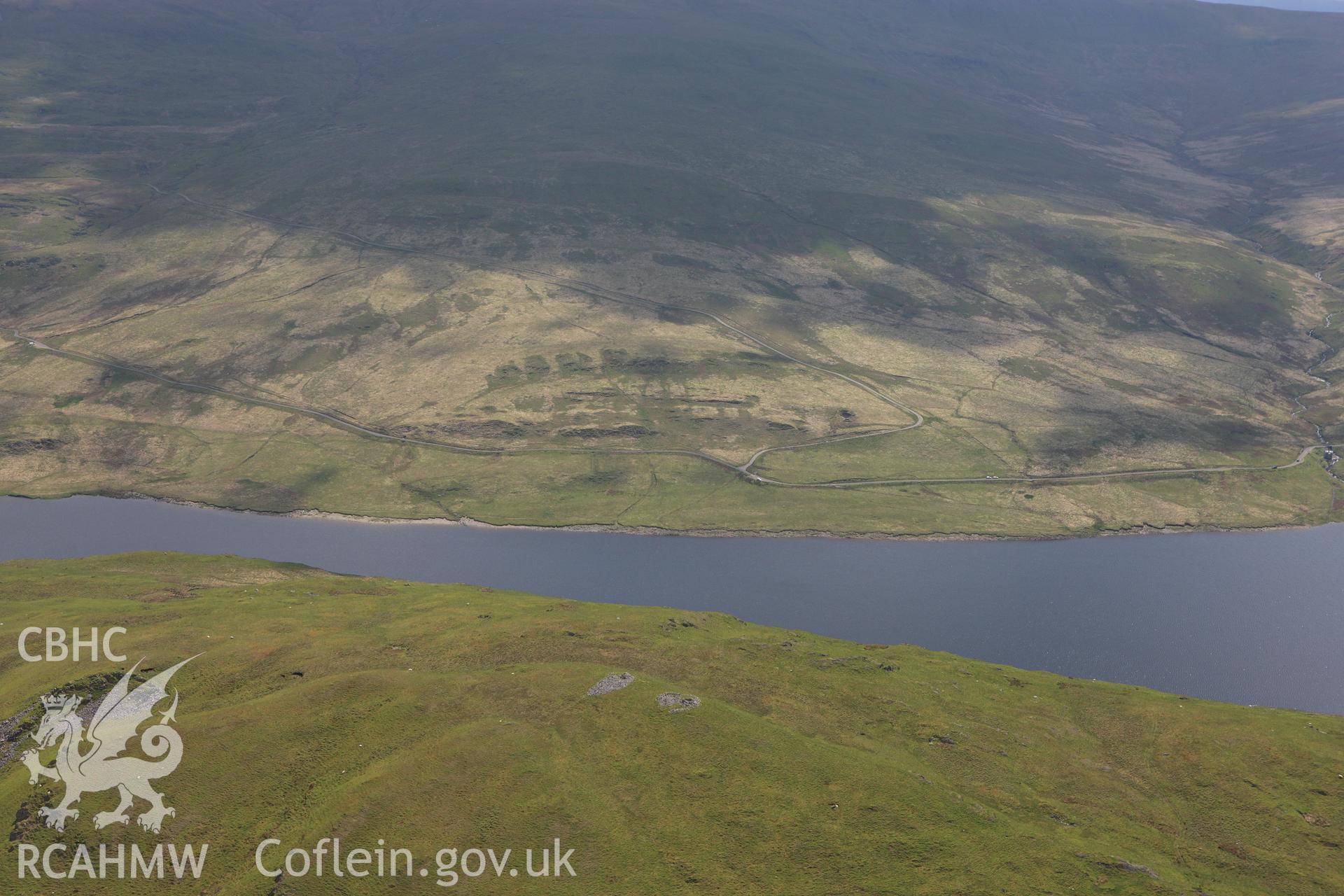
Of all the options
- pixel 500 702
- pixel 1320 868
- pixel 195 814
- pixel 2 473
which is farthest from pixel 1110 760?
pixel 2 473

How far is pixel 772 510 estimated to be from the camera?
18162cm

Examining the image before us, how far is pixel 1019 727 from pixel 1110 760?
8027 millimetres

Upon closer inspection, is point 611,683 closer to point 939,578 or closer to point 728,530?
point 939,578

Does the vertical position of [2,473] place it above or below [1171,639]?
below

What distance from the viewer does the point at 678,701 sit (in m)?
71.6

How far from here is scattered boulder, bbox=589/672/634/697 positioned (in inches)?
2876

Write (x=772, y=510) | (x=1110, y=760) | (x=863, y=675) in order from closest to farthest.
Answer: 1. (x=1110, y=760)
2. (x=863, y=675)
3. (x=772, y=510)

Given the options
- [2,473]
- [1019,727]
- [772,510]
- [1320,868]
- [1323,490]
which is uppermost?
[1320,868]

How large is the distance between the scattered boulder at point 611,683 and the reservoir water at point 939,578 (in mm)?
60244

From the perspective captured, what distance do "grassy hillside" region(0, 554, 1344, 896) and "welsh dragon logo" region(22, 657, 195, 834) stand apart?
3.40 ft

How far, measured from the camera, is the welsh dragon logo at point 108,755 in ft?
177

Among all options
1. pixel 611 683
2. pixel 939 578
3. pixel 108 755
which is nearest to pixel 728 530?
pixel 939 578

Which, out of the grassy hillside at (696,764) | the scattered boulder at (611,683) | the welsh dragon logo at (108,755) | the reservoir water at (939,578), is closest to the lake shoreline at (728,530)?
the reservoir water at (939,578)

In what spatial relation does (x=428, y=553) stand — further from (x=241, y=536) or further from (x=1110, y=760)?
(x=1110, y=760)
